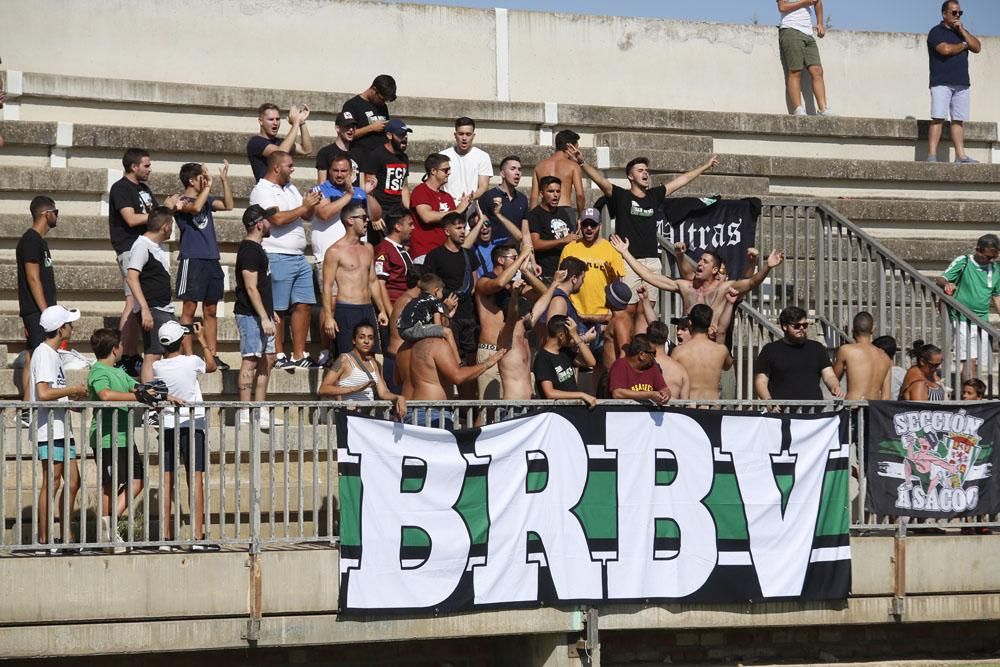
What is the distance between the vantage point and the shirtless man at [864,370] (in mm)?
12508

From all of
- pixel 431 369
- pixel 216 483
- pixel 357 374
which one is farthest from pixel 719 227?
pixel 216 483

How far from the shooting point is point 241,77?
1806 centimetres

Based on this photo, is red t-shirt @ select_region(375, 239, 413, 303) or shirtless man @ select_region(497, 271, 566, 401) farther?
red t-shirt @ select_region(375, 239, 413, 303)

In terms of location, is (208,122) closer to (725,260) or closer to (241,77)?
(241,77)

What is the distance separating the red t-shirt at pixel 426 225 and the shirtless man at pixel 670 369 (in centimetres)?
270

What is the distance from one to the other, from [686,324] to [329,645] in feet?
13.1

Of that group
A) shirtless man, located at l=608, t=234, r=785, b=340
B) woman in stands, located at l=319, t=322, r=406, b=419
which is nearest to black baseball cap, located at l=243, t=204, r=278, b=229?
woman in stands, located at l=319, t=322, r=406, b=419

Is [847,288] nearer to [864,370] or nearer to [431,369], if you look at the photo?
[864,370]

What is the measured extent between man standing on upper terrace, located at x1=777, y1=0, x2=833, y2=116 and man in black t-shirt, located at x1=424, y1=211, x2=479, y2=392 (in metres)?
7.63

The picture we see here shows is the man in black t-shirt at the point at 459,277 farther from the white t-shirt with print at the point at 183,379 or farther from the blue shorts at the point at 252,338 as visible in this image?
the white t-shirt with print at the point at 183,379

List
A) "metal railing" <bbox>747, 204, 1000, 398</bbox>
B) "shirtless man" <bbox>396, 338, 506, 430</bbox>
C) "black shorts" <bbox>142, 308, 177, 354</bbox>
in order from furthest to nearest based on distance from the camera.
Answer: "metal railing" <bbox>747, 204, 1000, 398</bbox> → "black shorts" <bbox>142, 308, 177, 354</bbox> → "shirtless man" <bbox>396, 338, 506, 430</bbox>

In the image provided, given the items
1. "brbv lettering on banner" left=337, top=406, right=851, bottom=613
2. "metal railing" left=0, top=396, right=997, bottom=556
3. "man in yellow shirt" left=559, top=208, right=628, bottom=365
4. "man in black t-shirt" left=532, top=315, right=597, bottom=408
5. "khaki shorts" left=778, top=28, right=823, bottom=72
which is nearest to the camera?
"metal railing" left=0, top=396, right=997, bottom=556

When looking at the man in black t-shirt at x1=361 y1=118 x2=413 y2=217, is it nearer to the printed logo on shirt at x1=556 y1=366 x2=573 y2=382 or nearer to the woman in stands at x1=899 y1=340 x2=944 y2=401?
the printed logo on shirt at x1=556 y1=366 x2=573 y2=382

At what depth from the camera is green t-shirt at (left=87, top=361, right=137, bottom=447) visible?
A: 10039 mm
